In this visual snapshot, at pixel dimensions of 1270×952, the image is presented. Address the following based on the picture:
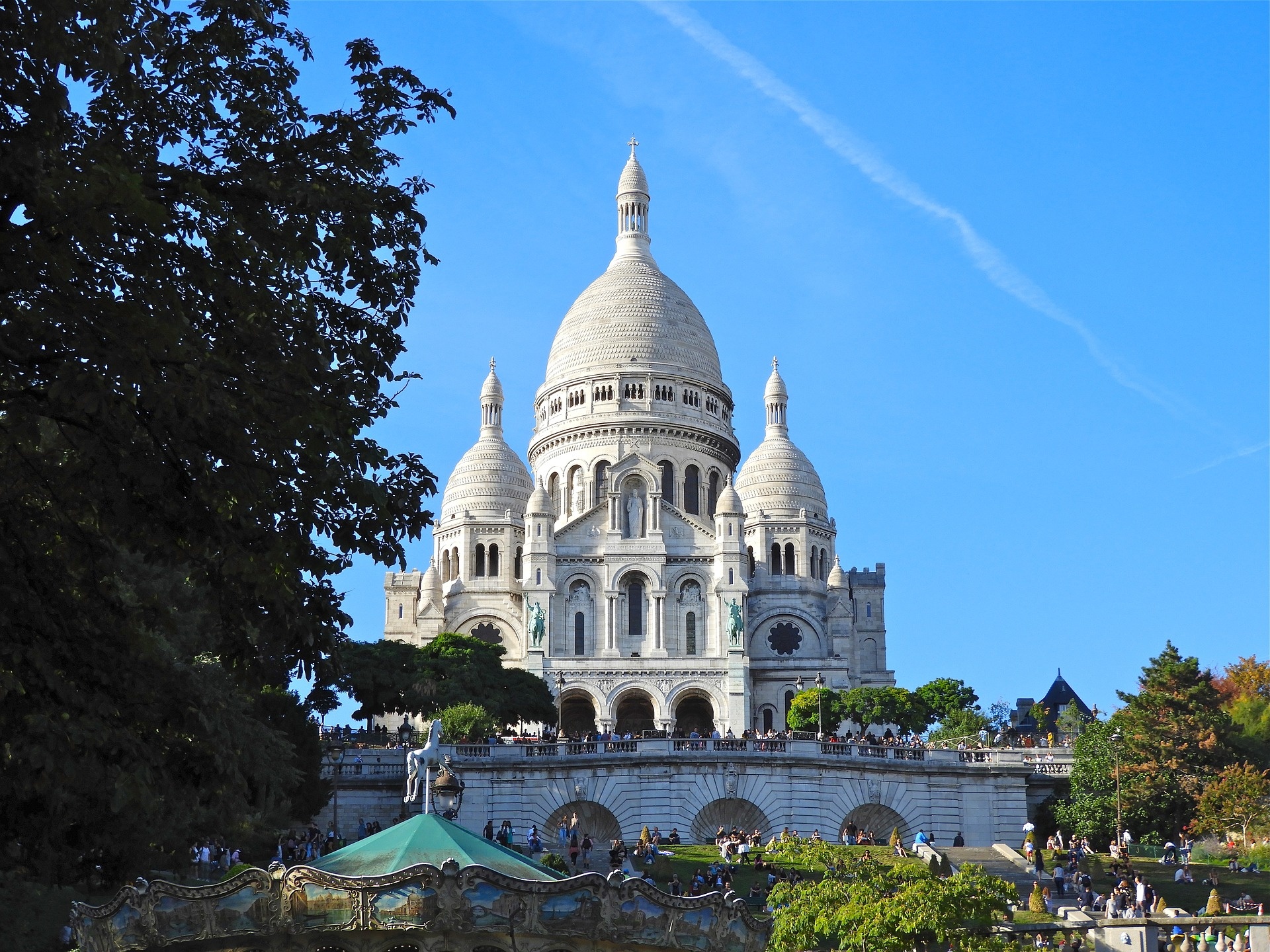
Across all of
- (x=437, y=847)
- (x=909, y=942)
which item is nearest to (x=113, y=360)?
(x=437, y=847)

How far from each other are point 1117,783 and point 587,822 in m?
15.8

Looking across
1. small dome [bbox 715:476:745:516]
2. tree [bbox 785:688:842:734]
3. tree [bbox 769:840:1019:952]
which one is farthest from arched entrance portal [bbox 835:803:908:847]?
small dome [bbox 715:476:745:516]

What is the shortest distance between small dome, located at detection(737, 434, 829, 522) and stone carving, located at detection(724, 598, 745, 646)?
11.0 meters

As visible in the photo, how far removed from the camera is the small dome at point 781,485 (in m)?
102

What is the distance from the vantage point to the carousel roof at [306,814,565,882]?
21.8m

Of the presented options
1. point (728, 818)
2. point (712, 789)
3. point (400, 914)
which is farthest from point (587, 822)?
point (400, 914)

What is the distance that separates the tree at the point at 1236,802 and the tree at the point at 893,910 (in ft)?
65.7

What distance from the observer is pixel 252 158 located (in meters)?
19.5

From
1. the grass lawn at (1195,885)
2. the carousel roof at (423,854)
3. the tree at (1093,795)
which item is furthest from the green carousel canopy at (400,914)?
the tree at (1093,795)

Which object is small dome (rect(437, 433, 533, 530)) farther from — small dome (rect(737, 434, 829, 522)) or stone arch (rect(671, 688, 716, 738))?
stone arch (rect(671, 688, 716, 738))

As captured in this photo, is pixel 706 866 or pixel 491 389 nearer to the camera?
pixel 706 866

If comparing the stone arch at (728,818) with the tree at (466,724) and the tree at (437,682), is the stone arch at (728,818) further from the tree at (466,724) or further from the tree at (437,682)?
the tree at (437,682)

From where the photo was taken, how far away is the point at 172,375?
16.6 meters

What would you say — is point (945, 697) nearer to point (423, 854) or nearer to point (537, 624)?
point (537, 624)
